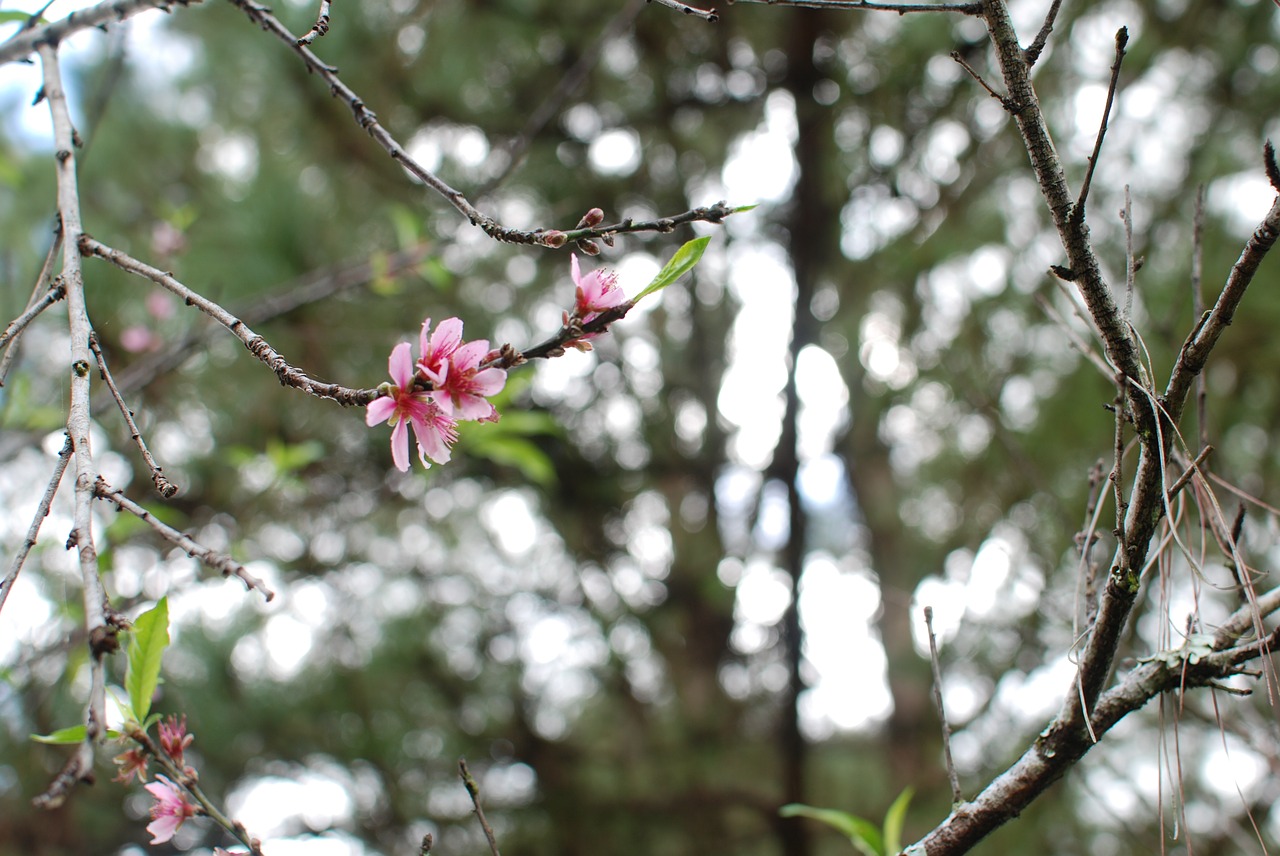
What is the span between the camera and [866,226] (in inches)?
82.4

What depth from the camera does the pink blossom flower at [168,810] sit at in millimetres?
561

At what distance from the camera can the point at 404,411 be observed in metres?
0.49

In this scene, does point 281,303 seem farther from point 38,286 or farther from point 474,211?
point 474,211

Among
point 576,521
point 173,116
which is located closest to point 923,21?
point 576,521

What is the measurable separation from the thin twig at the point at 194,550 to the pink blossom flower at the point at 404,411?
0.35 ft

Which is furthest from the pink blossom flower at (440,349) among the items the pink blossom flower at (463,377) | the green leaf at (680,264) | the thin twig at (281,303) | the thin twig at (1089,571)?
the thin twig at (281,303)

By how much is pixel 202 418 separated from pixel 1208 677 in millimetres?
1887

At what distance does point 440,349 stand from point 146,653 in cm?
31

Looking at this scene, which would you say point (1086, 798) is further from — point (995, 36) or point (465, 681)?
point (995, 36)

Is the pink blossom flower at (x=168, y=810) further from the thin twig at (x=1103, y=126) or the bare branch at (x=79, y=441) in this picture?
the thin twig at (x=1103, y=126)

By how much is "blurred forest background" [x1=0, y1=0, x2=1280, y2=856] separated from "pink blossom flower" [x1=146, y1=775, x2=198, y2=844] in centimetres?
87

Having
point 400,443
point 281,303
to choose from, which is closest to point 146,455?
point 400,443

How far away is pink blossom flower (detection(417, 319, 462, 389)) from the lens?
0.48 m

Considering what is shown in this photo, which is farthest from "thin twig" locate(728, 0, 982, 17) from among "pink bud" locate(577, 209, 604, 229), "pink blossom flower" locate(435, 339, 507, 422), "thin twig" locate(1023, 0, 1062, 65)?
"pink blossom flower" locate(435, 339, 507, 422)
